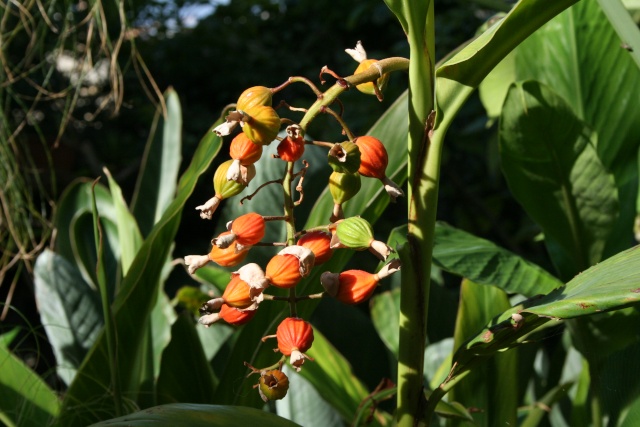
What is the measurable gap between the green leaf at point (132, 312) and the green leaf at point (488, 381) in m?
0.25

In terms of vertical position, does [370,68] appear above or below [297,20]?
above

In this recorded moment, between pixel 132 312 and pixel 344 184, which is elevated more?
pixel 344 184

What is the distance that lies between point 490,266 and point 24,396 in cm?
41

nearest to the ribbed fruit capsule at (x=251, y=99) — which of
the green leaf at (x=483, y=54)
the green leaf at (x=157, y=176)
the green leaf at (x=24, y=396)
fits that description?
the green leaf at (x=483, y=54)

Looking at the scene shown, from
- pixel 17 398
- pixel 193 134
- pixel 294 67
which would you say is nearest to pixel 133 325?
pixel 17 398

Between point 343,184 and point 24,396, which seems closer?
point 343,184

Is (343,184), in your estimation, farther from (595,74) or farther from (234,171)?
(595,74)

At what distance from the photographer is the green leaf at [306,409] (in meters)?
0.81

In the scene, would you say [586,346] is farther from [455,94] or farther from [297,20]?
[297,20]

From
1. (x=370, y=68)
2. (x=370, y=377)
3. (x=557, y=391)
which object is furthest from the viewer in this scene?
(x=370, y=377)

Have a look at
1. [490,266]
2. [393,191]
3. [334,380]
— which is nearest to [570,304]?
[393,191]

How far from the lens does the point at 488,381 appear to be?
672 millimetres

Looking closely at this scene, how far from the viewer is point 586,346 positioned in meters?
0.68

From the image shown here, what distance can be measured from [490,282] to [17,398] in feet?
1.35
